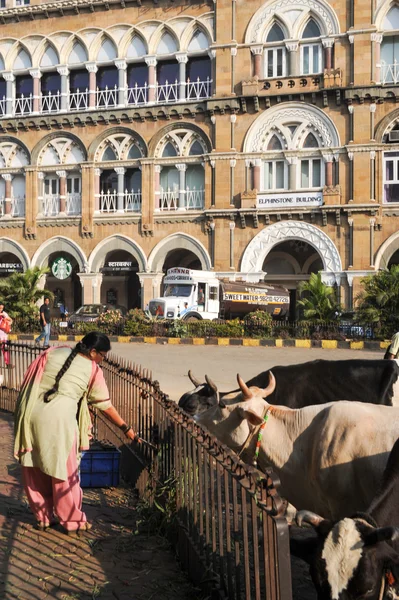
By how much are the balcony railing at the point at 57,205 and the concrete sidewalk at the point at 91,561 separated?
91.7 feet

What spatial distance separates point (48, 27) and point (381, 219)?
61.7 ft

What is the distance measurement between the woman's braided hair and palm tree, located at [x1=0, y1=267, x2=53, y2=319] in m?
22.4

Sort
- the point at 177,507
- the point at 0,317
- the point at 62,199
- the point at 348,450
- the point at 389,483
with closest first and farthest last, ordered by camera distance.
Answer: the point at 389,483, the point at 348,450, the point at 177,507, the point at 0,317, the point at 62,199

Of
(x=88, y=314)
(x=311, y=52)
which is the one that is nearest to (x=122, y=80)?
(x=311, y=52)

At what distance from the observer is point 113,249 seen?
3216 centimetres

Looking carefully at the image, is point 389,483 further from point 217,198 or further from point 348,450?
point 217,198

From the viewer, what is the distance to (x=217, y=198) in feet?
99.6

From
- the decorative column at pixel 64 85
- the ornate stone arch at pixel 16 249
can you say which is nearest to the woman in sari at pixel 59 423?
the ornate stone arch at pixel 16 249

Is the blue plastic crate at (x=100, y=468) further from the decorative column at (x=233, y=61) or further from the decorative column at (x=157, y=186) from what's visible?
the decorative column at (x=233, y=61)

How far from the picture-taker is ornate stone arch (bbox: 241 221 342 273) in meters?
29.0

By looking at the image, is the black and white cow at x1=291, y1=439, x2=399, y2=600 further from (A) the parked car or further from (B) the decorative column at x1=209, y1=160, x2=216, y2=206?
(B) the decorative column at x1=209, y1=160, x2=216, y2=206

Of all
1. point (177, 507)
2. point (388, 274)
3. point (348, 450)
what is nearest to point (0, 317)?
point (177, 507)

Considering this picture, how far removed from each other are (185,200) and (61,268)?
7.42 m

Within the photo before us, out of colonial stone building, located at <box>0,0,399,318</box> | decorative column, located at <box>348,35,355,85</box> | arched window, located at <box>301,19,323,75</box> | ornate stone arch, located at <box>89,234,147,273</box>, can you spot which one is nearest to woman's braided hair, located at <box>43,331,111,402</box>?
colonial stone building, located at <box>0,0,399,318</box>
